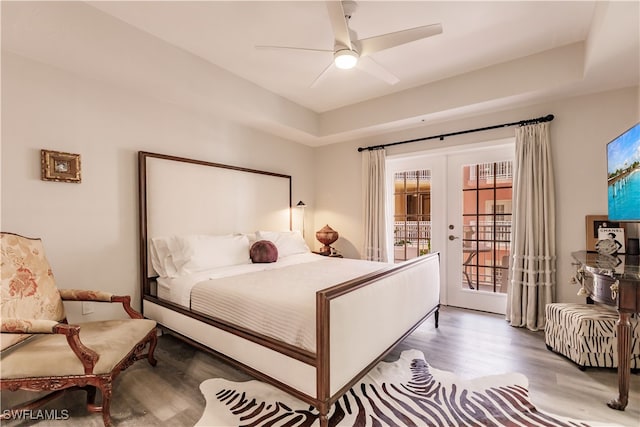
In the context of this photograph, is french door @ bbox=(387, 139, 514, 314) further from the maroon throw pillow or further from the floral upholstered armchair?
the floral upholstered armchair

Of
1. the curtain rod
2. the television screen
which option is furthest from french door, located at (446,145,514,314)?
the television screen

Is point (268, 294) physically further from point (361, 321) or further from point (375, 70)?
point (375, 70)

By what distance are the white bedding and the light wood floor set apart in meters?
0.51

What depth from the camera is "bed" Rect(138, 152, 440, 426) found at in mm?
1724

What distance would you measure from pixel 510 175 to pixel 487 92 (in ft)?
3.59

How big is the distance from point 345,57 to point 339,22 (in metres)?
0.30

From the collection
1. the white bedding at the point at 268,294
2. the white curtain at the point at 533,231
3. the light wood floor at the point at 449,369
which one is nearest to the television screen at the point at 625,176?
the white curtain at the point at 533,231

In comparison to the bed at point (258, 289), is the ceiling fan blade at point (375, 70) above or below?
above

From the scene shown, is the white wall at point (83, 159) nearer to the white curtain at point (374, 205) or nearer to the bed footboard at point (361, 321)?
the bed footboard at point (361, 321)

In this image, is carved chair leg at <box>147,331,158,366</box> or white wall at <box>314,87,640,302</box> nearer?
carved chair leg at <box>147,331,158,366</box>

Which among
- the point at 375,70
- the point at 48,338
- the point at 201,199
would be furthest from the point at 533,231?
the point at 48,338

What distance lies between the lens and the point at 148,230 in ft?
9.82

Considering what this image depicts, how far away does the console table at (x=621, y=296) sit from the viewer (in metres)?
1.73

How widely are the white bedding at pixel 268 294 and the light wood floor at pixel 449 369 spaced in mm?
513
